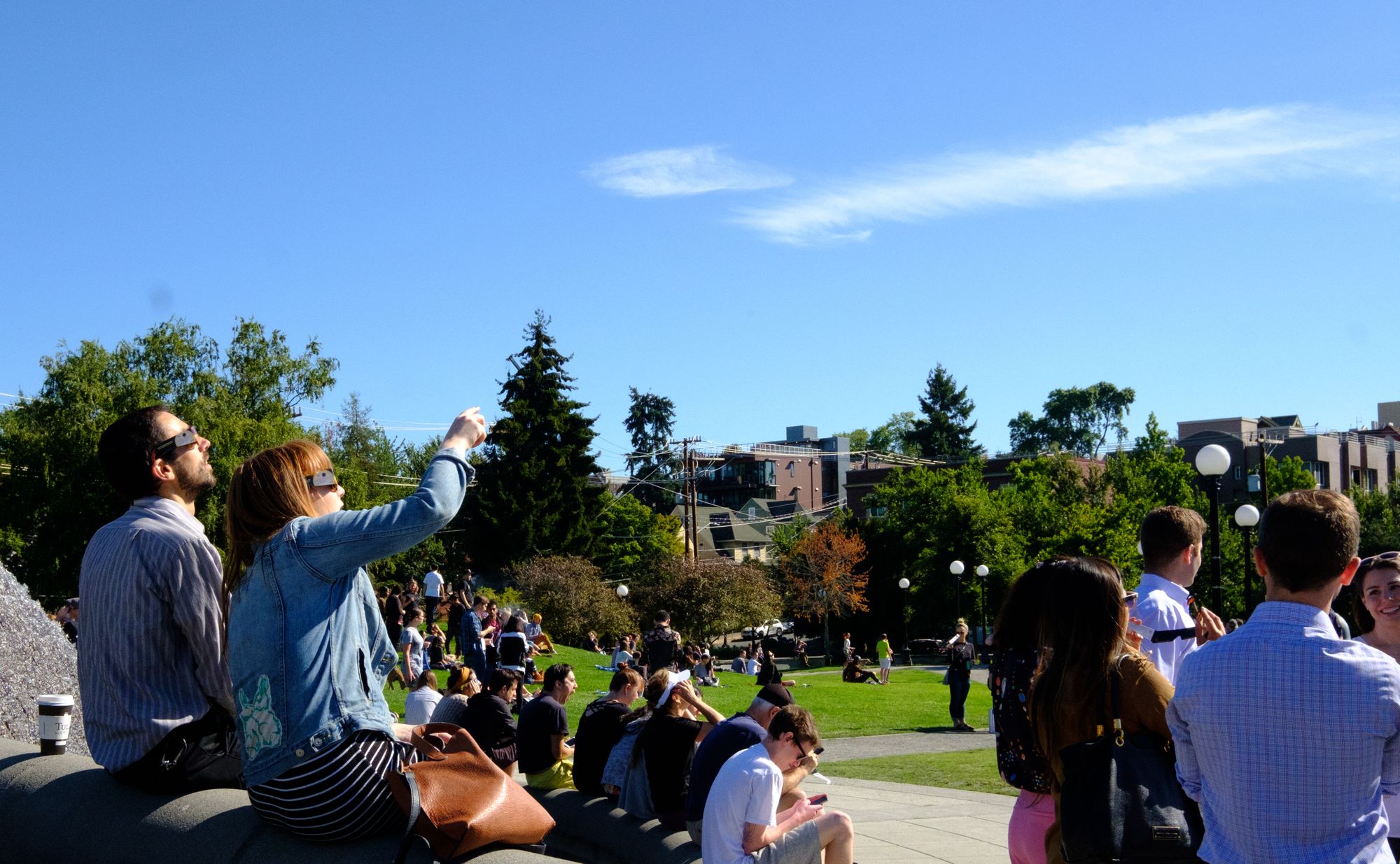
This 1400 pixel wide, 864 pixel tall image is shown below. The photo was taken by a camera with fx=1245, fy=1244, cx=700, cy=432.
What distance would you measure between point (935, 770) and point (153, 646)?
14.1 m

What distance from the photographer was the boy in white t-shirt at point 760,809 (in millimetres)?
6156

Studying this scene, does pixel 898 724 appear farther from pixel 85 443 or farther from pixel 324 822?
pixel 85 443

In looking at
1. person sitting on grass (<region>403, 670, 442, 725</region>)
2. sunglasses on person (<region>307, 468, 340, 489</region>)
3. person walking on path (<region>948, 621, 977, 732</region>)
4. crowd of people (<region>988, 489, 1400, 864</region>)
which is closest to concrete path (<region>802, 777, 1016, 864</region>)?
person sitting on grass (<region>403, 670, 442, 725</region>)

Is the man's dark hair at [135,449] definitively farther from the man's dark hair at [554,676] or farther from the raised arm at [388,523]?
the man's dark hair at [554,676]

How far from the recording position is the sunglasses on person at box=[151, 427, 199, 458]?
4.27m

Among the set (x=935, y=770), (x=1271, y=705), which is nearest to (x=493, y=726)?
(x=1271, y=705)

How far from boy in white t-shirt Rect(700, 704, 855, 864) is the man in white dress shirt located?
1715 millimetres

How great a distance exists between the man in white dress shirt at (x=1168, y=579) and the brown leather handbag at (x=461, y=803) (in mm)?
2859

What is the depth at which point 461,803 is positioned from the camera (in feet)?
11.0

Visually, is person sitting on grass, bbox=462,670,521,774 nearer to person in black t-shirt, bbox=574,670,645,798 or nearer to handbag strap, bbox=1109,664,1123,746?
person in black t-shirt, bbox=574,670,645,798

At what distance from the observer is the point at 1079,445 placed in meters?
136

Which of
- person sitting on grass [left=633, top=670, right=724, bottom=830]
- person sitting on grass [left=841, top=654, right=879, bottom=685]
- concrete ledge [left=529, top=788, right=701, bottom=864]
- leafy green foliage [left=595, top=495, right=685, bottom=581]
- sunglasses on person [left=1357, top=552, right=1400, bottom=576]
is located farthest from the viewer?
leafy green foliage [left=595, top=495, right=685, bottom=581]

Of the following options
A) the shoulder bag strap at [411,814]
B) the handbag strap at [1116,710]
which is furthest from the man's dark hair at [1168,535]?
the shoulder bag strap at [411,814]

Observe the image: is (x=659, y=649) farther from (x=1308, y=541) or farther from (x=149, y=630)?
(x=1308, y=541)
